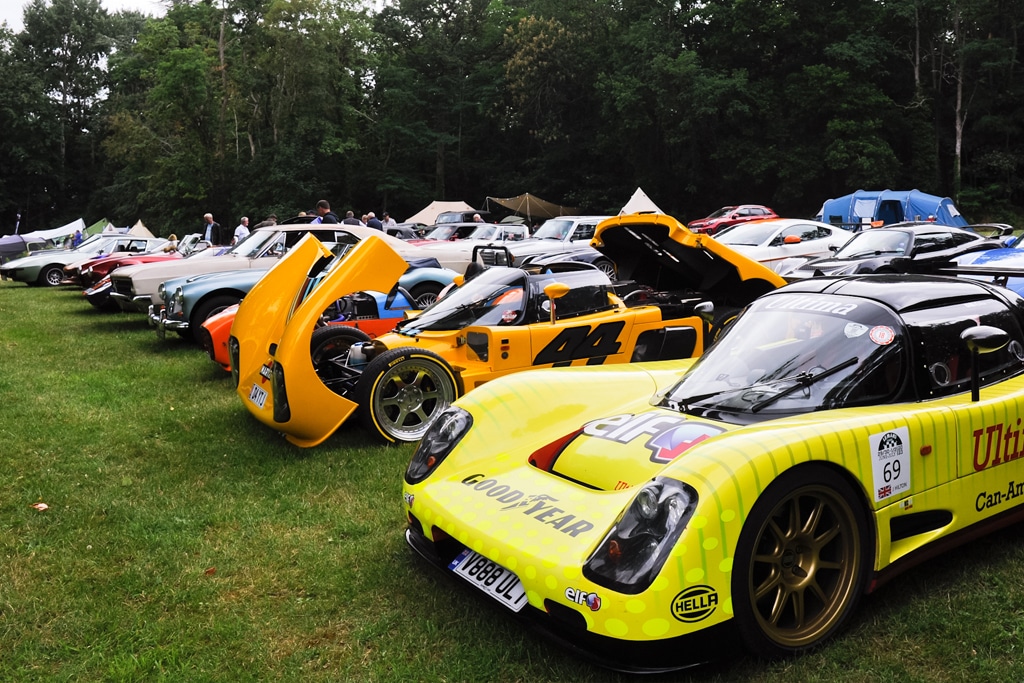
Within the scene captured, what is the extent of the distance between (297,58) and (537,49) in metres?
12.9

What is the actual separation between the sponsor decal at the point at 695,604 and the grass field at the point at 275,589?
32cm

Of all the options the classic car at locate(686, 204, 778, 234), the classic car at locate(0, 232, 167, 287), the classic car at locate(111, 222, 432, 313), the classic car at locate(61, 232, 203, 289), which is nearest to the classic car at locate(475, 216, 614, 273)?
the classic car at locate(111, 222, 432, 313)

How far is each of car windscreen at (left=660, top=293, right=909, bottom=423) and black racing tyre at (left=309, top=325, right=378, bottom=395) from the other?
342cm

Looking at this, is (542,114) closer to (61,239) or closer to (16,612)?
(61,239)

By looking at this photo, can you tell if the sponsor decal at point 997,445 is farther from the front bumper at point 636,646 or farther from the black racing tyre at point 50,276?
the black racing tyre at point 50,276

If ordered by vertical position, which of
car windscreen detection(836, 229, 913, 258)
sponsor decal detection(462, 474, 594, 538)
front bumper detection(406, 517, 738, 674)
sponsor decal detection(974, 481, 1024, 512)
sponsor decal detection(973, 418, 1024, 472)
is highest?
car windscreen detection(836, 229, 913, 258)

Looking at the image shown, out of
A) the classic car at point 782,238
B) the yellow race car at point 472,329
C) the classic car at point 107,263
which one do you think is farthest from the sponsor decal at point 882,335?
the classic car at point 107,263

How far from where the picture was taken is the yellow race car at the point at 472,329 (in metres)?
5.65

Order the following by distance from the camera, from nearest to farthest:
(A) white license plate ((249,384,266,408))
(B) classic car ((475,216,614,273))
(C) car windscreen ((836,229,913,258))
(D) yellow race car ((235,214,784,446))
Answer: (D) yellow race car ((235,214,784,446)) → (A) white license plate ((249,384,266,408)) → (C) car windscreen ((836,229,913,258)) → (B) classic car ((475,216,614,273))

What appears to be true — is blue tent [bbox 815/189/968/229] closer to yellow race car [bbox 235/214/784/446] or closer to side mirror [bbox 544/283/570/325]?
yellow race car [bbox 235/214/784/446]

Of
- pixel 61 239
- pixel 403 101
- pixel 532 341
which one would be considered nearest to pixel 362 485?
pixel 532 341

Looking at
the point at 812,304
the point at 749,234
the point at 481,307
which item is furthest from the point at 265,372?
the point at 749,234

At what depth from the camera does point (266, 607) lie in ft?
11.4

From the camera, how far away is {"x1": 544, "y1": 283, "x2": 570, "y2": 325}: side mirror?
6.19m
